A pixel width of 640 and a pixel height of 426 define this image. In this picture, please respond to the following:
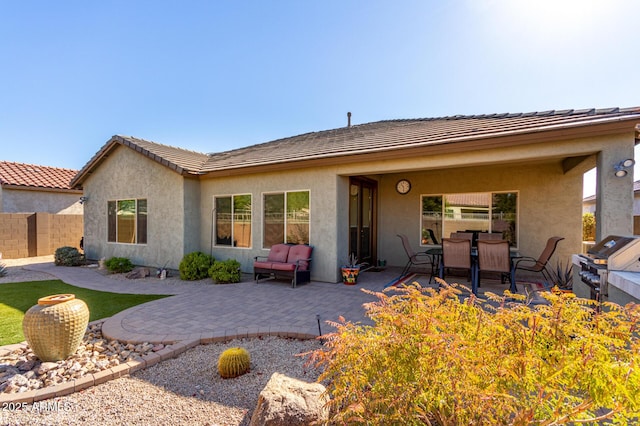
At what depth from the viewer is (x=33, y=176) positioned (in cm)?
1623

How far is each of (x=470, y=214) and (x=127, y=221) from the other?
40.4 ft

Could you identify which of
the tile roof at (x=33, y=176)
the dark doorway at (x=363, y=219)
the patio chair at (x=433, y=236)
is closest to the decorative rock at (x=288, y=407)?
the dark doorway at (x=363, y=219)

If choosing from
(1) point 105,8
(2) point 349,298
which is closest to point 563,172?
(2) point 349,298

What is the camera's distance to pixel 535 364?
164 cm

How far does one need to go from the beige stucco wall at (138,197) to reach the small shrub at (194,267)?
101cm

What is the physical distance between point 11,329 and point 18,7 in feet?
28.6

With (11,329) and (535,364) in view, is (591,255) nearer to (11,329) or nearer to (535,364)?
(535,364)

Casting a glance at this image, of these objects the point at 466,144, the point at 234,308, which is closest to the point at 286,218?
the point at 234,308

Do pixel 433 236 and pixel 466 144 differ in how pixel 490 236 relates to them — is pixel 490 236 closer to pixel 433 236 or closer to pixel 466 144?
pixel 433 236

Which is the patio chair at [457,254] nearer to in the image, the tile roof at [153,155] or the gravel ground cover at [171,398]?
the gravel ground cover at [171,398]

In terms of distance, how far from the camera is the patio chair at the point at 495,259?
6.44 meters

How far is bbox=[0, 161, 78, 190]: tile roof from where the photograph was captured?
592 inches

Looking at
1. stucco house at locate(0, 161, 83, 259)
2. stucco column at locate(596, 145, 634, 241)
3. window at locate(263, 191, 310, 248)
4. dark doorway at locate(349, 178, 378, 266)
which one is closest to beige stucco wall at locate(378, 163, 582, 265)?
dark doorway at locate(349, 178, 378, 266)

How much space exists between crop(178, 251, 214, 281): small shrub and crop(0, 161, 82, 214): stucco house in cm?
1046
